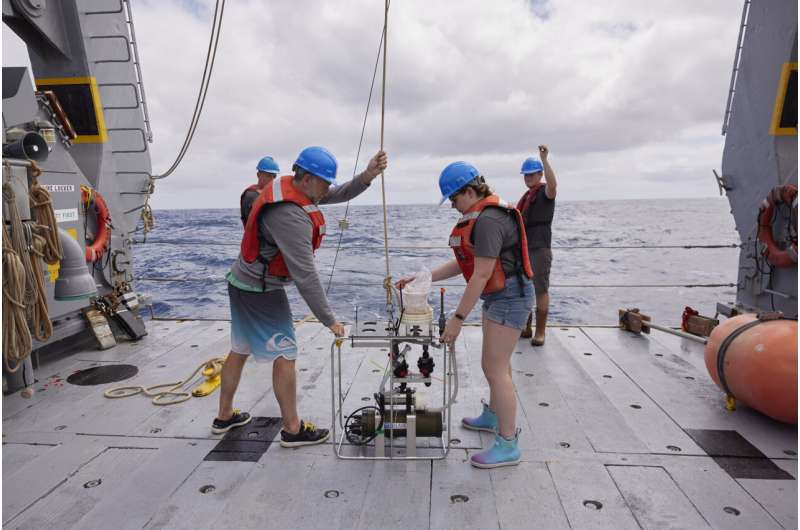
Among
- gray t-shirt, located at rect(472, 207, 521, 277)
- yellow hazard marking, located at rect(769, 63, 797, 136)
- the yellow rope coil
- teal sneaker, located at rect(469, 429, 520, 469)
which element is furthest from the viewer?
yellow hazard marking, located at rect(769, 63, 797, 136)

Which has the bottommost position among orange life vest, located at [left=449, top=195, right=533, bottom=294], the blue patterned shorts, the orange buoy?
the orange buoy

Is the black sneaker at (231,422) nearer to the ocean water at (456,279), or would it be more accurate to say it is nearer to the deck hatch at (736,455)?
the deck hatch at (736,455)

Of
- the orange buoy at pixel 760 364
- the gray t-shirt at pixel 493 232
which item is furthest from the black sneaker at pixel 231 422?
the orange buoy at pixel 760 364

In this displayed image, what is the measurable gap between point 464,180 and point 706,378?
2.81m

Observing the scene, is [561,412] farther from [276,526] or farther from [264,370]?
[264,370]

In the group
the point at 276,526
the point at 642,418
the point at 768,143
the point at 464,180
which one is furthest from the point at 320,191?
the point at 768,143

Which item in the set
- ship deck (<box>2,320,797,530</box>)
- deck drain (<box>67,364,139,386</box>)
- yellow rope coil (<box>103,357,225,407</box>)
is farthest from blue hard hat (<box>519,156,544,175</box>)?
deck drain (<box>67,364,139,386</box>)

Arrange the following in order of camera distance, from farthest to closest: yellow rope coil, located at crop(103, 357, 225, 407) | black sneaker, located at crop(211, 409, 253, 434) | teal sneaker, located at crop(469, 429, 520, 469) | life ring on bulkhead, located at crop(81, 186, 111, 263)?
1. life ring on bulkhead, located at crop(81, 186, 111, 263)
2. yellow rope coil, located at crop(103, 357, 225, 407)
3. black sneaker, located at crop(211, 409, 253, 434)
4. teal sneaker, located at crop(469, 429, 520, 469)

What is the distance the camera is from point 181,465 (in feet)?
8.72

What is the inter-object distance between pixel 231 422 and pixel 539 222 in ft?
10.00

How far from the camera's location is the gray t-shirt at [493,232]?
2.38 m

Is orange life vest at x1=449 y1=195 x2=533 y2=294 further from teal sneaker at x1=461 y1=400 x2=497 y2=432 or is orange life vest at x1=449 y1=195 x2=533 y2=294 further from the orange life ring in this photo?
the orange life ring

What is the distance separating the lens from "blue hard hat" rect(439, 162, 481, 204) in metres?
2.53

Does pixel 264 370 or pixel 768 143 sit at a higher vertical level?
pixel 768 143
